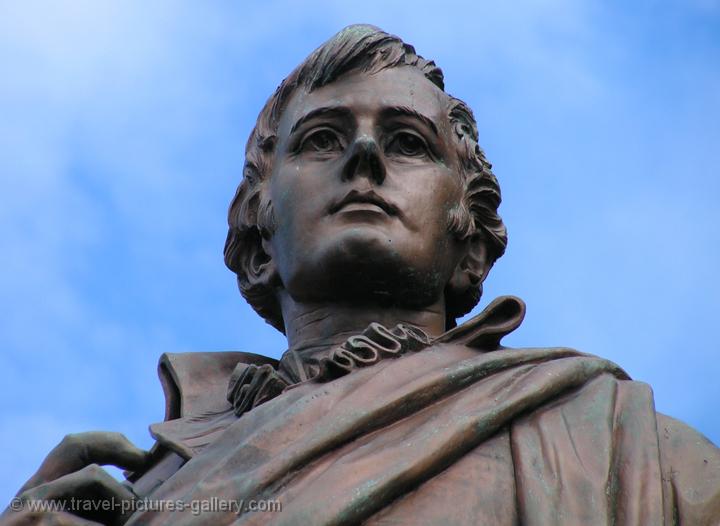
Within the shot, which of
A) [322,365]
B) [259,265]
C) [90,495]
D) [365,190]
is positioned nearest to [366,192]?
A: [365,190]

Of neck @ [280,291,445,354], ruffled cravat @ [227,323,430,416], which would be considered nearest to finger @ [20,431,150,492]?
ruffled cravat @ [227,323,430,416]

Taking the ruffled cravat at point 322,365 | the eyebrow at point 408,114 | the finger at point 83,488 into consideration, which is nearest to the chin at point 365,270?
the ruffled cravat at point 322,365

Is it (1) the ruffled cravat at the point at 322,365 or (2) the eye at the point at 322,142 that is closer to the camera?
(1) the ruffled cravat at the point at 322,365

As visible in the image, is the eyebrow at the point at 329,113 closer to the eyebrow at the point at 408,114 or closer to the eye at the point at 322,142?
the eye at the point at 322,142

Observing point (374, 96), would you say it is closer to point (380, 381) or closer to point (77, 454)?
point (380, 381)

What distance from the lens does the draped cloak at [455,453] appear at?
9.55m

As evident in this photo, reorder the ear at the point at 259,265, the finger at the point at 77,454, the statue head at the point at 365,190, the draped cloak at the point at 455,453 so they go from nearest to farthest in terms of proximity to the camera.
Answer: the draped cloak at the point at 455,453
the finger at the point at 77,454
the statue head at the point at 365,190
the ear at the point at 259,265

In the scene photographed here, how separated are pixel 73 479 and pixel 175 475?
44 centimetres

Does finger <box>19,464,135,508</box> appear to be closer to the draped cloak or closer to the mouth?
the draped cloak

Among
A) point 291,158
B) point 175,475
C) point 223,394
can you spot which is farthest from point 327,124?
point 175,475

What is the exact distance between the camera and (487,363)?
410 inches

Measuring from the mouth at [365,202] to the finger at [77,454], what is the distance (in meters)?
1.64

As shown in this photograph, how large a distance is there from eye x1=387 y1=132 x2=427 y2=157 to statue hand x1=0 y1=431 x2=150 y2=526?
2.23 metres

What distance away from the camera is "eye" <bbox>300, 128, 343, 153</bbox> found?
A: 38.3 ft
